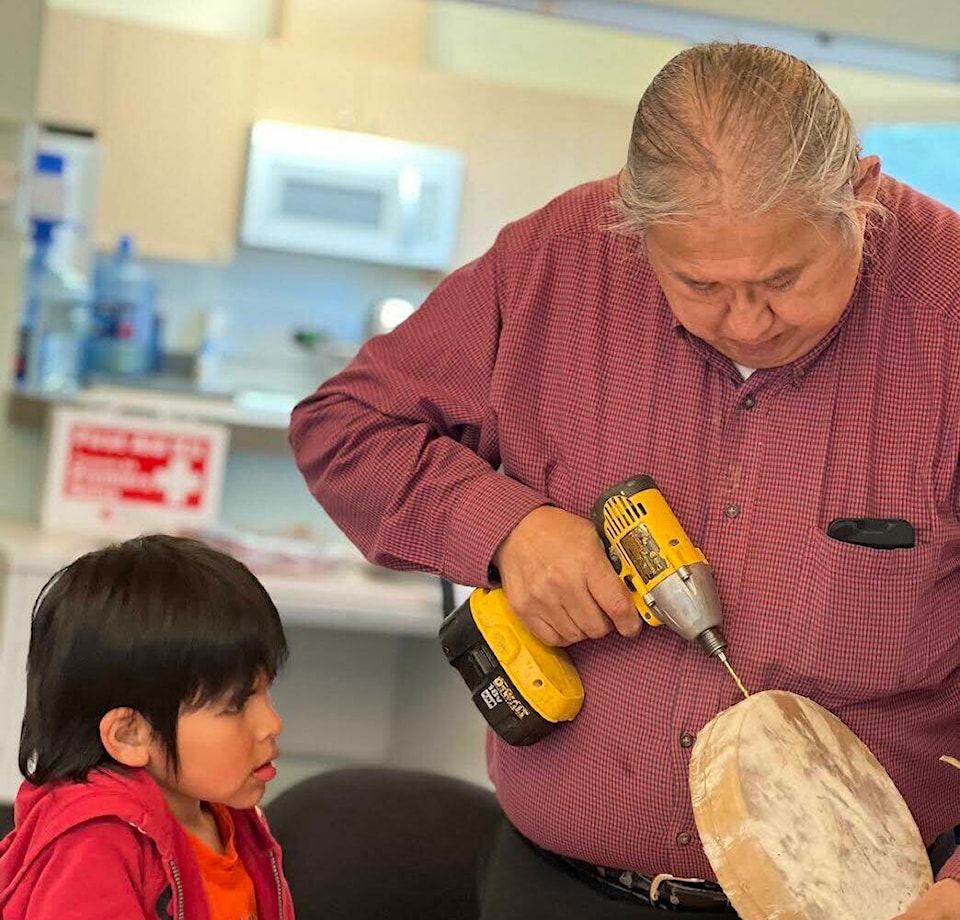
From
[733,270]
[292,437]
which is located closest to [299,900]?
[292,437]

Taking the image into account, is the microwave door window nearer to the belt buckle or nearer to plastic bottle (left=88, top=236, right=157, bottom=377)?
plastic bottle (left=88, top=236, right=157, bottom=377)

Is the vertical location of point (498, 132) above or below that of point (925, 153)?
below

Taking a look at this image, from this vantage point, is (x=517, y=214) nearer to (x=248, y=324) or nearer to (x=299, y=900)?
(x=248, y=324)

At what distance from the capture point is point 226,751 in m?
1.44

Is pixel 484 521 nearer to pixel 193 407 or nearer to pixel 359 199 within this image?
pixel 193 407

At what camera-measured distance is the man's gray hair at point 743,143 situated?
136 cm

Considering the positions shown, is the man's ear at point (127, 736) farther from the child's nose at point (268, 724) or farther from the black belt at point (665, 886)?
the black belt at point (665, 886)

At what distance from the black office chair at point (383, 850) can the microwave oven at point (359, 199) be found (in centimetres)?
353

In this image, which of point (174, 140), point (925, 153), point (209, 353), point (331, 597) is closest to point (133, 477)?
point (331, 597)

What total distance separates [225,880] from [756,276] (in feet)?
2.66

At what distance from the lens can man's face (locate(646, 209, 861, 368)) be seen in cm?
137

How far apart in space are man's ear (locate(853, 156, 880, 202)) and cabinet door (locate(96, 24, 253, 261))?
12.6 ft

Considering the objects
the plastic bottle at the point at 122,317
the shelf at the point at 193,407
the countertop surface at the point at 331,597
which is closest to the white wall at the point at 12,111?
the shelf at the point at 193,407

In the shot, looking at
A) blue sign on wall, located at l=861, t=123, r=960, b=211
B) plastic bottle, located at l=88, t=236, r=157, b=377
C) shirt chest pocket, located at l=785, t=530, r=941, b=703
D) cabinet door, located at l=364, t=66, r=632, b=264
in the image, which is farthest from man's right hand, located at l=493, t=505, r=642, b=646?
blue sign on wall, located at l=861, t=123, r=960, b=211
